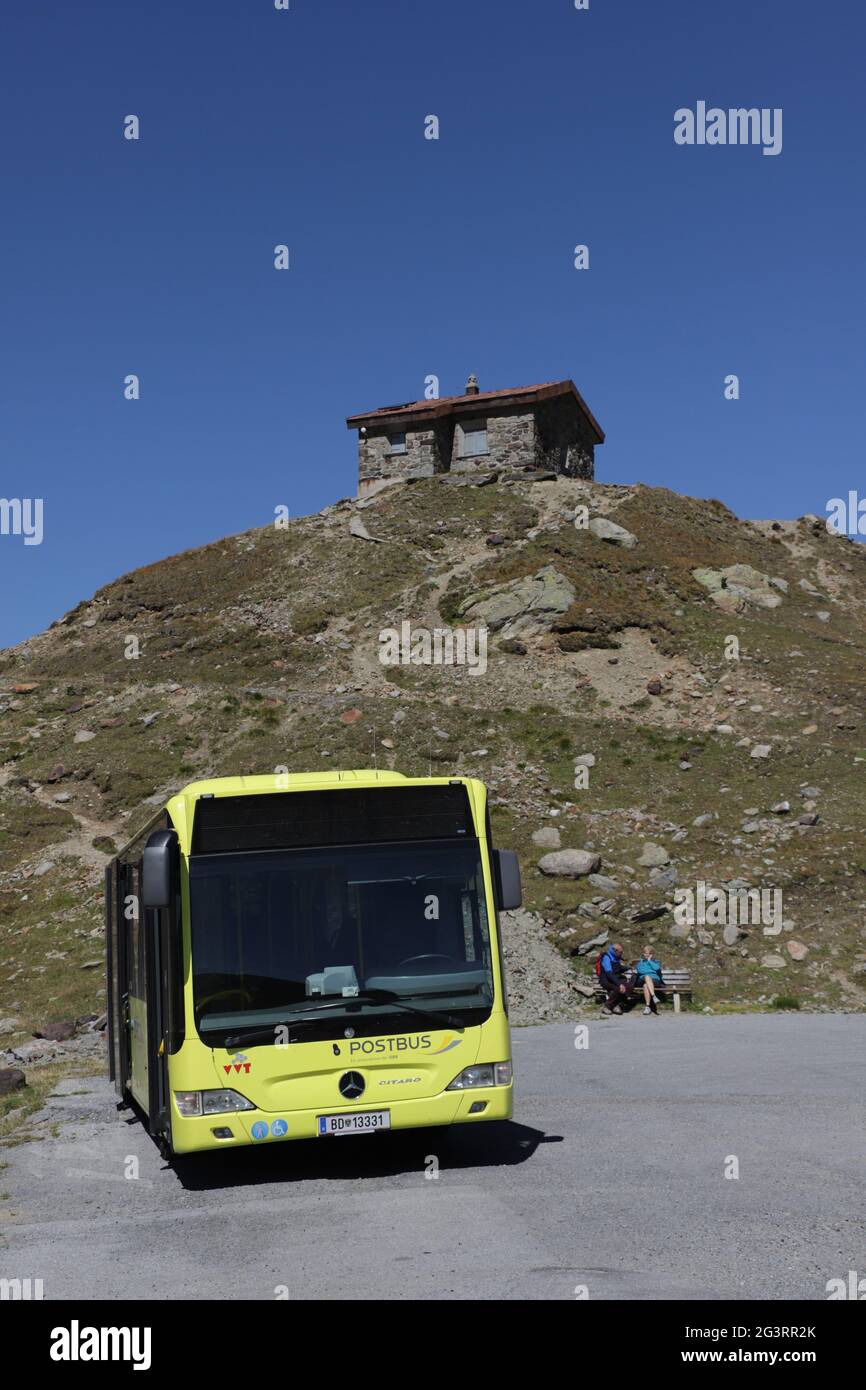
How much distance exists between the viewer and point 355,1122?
33.6 feet

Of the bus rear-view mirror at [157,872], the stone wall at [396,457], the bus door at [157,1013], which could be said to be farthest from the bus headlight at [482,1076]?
the stone wall at [396,457]

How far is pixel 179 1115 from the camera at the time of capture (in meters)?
9.98

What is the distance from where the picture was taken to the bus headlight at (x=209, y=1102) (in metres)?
9.98


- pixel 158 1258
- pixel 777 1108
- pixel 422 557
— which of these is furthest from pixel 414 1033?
pixel 422 557

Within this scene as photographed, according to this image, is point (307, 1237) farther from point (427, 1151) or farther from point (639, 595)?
point (639, 595)

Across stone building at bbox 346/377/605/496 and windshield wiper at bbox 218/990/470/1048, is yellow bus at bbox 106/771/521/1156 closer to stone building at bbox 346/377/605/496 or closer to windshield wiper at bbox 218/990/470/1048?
windshield wiper at bbox 218/990/470/1048

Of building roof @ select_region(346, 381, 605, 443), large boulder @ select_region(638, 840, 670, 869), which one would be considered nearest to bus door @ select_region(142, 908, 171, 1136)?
large boulder @ select_region(638, 840, 670, 869)

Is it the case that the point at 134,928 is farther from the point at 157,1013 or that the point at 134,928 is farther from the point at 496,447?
the point at 496,447

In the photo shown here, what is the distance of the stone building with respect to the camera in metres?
66.6

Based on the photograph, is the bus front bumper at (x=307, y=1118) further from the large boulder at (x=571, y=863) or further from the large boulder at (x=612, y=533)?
the large boulder at (x=612, y=533)

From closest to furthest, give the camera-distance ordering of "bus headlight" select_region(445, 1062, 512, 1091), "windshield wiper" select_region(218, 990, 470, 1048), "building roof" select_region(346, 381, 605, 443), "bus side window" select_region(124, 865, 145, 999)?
"windshield wiper" select_region(218, 990, 470, 1048)
"bus headlight" select_region(445, 1062, 512, 1091)
"bus side window" select_region(124, 865, 145, 999)
"building roof" select_region(346, 381, 605, 443)

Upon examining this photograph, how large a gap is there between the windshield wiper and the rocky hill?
1667cm

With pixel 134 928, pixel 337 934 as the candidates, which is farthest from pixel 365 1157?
pixel 134 928

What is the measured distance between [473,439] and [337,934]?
196ft
